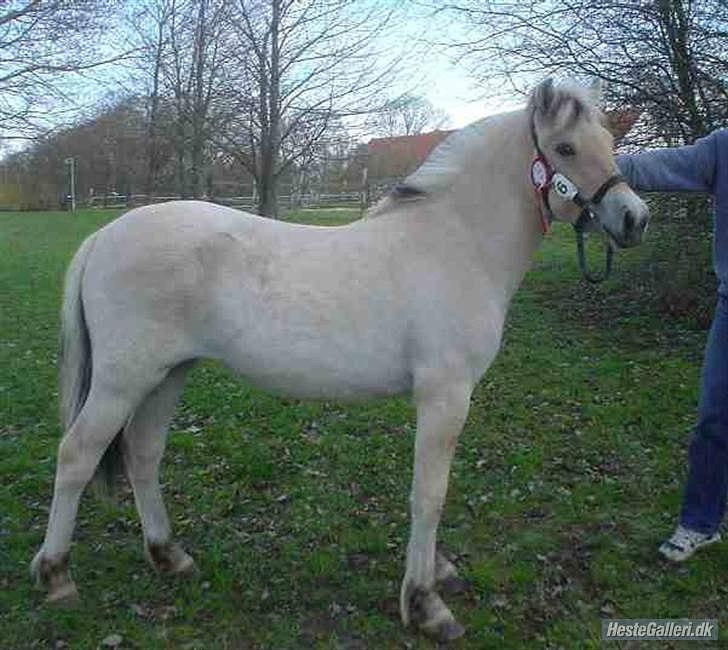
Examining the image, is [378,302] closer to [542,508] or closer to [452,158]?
[452,158]

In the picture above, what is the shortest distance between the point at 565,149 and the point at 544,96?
224 millimetres

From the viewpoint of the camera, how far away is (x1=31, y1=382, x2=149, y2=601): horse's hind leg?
291cm

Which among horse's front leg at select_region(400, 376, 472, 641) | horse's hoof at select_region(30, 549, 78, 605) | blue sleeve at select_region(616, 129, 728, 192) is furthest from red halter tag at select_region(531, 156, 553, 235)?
horse's hoof at select_region(30, 549, 78, 605)

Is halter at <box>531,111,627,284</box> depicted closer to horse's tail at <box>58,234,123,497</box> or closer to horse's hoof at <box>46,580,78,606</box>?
horse's tail at <box>58,234,123,497</box>

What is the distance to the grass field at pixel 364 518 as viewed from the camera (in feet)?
9.97

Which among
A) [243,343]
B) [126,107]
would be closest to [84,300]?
[243,343]

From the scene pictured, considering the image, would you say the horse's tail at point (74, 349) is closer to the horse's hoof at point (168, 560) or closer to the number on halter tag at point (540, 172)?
the horse's hoof at point (168, 560)

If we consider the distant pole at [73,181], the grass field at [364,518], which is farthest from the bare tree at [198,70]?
the distant pole at [73,181]

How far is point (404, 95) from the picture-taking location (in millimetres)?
14086

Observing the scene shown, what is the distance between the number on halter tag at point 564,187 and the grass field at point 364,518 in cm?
97

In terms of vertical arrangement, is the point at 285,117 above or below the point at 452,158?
above

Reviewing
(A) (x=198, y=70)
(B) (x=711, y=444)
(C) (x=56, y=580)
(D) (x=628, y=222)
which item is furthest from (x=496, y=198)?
(A) (x=198, y=70)

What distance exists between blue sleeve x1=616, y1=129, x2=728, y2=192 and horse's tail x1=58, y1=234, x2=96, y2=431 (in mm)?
2472

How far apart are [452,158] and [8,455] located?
3888 millimetres
